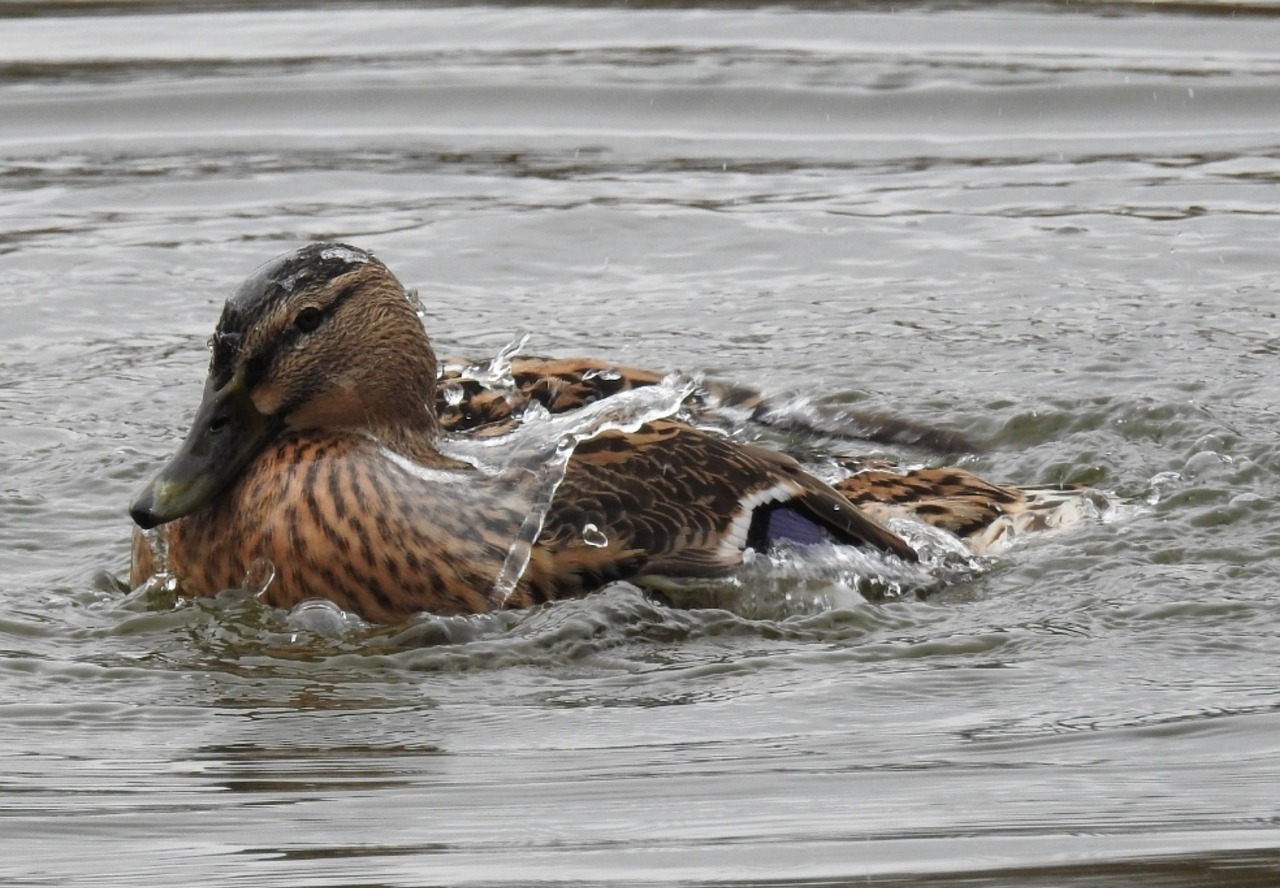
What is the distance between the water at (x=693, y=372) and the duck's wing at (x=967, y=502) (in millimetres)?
146

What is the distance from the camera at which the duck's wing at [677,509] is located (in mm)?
6242

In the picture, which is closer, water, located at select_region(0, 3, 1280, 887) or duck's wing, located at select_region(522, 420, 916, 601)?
water, located at select_region(0, 3, 1280, 887)

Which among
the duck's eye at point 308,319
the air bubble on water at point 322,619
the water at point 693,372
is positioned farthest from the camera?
the duck's eye at point 308,319

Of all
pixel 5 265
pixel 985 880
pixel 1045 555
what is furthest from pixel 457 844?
pixel 5 265

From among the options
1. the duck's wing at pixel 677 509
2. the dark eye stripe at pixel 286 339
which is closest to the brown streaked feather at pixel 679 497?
the duck's wing at pixel 677 509

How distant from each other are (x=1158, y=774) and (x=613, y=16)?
31.6 ft

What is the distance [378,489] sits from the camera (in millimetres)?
6207

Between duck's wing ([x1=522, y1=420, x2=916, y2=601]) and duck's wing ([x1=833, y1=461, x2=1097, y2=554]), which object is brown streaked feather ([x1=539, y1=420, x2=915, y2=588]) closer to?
duck's wing ([x1=522, y1=420, x2=916, y2=601])

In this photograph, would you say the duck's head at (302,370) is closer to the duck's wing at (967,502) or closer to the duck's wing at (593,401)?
the duck's wing at (593,401)

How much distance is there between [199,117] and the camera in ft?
41.9

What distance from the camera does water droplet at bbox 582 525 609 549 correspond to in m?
6.23

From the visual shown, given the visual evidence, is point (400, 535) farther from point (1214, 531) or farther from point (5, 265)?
point (5, 265)

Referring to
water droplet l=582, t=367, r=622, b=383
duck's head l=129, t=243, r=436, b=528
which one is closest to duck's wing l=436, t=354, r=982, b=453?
water droplet l=582, t=367, r=622, b=383

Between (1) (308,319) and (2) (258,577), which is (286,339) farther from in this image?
(2) (258,577)
